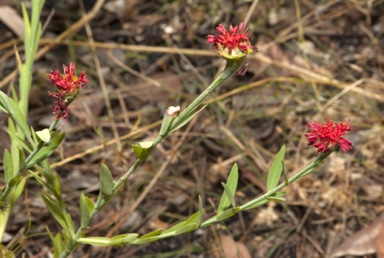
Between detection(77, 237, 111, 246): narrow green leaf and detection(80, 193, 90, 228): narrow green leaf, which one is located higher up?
detection(80, 193, 90, 228): narrow green leaf

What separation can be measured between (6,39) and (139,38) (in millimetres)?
446

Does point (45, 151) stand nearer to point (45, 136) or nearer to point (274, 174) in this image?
point (45, 136)

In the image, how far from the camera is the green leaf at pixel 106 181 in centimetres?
98

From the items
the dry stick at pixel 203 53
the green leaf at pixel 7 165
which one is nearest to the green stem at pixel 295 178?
the green leaf at pixel 7 165

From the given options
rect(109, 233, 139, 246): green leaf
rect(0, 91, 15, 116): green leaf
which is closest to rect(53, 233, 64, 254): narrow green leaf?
rect(109, 233, 139, 246): green leaf

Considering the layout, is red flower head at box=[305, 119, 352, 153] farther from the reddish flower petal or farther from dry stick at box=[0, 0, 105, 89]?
dry stick at box=[0, 0, 105, 89]

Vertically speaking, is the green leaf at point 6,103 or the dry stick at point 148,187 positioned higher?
the green leaf at point 6,103

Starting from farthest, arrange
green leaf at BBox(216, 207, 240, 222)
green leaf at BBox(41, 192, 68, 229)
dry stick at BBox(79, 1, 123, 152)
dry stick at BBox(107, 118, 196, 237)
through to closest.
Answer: dry stick at BBox(79, 1, 123, 152)
dry stick at BBox(107, 118, 196, 237)
green leaf at BBox(41, 192, 68, 229)
green leaf at BBox(216, 207, 240, 222)

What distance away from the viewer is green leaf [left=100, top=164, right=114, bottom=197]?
0.98 meters

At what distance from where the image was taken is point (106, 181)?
994 millimetres

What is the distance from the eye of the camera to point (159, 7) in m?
2.26

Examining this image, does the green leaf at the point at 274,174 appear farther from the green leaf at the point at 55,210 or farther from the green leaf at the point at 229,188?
the green leaf at the point at 55,210

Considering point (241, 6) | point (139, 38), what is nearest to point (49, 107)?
point (139, 38)

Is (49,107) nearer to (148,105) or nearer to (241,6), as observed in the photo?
(148,105)
